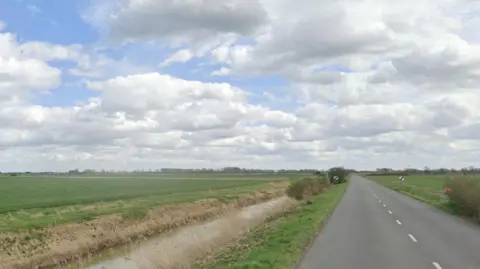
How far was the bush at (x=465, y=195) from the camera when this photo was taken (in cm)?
2984

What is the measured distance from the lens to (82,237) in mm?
26984

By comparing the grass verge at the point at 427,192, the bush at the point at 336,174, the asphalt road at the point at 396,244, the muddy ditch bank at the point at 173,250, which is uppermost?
the bush at the point at 336,174

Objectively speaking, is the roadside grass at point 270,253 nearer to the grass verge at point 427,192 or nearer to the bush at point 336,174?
the grass verge at point 427,192

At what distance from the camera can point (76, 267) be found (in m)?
19.5

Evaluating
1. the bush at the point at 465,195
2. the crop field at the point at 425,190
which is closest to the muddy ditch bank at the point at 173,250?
the bush at the point at 465,195

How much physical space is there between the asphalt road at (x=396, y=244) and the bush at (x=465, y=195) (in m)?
1.73

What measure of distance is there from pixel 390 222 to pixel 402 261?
42.3 ft

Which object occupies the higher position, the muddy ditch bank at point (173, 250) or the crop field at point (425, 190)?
the crop field at point (425, 190)

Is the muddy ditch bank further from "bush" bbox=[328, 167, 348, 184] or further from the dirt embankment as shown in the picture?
"bush" bbox=[328, 167, 348, 184]

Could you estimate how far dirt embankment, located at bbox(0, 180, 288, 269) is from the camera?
22.6 meters

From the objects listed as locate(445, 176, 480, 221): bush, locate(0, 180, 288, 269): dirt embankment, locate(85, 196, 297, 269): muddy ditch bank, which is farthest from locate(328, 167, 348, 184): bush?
locate(85, 196, 297, 269): muddy ditch bank

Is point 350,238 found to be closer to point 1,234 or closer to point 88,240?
point 88,240

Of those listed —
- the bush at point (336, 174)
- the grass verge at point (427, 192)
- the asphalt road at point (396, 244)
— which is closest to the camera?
the asphalt road at point (396, 244)

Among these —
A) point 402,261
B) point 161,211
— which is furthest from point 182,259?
point 161,211
